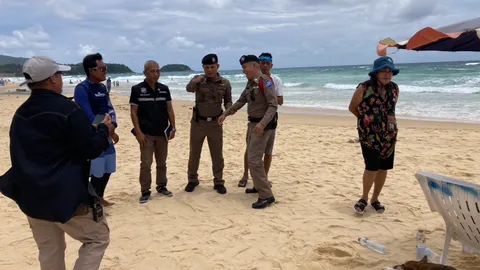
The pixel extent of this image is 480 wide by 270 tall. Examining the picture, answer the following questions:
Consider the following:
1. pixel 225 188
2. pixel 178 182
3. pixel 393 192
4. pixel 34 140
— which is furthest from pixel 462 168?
pixel 34 140

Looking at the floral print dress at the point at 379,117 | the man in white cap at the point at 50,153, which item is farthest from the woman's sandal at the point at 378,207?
the man in white cap at the point at 50,153

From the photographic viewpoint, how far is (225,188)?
17.9ft

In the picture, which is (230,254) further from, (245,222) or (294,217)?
(294,217)

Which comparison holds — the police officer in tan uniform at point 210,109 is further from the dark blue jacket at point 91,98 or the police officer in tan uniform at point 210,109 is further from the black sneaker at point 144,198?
the dark blue jacket at point 91,98

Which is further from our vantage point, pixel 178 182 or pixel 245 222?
pixel 178 182

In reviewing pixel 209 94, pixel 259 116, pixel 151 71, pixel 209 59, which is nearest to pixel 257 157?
pixel 259 116

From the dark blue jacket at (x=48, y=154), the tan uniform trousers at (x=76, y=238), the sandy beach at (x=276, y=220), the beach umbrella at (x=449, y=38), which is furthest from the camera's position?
the sandy beach at (x=276, y=220)

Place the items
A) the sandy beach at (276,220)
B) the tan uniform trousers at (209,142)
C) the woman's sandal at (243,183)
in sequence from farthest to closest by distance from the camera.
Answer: the woman's sandal at (243,183) < the tan uniform trousers at (209,142) < the sandy beach at (276,220)

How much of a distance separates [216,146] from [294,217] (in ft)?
4.83

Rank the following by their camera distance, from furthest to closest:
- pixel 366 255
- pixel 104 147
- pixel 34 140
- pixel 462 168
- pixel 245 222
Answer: pixel 462 168, pixel 245 222, pixel 366 255, pixel 104 147, pixel 34 140

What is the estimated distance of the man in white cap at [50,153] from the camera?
226cm

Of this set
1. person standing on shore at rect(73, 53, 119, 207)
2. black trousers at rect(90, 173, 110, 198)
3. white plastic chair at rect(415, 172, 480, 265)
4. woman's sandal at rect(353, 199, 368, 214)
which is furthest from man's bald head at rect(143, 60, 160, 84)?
white plastic chair at rect(415, 172, 480, 265)

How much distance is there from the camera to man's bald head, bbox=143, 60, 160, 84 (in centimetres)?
474

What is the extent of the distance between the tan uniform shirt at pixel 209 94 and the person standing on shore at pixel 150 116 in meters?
0.37
